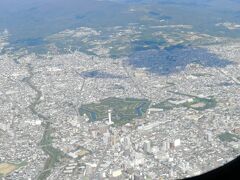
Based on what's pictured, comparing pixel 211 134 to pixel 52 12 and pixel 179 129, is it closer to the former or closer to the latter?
pixel 179 129

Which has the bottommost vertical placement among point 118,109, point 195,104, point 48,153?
point 195,104

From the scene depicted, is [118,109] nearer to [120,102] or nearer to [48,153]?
[120,102]

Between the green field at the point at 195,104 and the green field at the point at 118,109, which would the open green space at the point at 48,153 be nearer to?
the green field at the point at 118,109

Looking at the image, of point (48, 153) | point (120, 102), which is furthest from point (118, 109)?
point (48, 153)

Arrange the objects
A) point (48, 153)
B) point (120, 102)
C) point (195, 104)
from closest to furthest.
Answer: point (48, 153) < point (195, 104) < point (120, 102)

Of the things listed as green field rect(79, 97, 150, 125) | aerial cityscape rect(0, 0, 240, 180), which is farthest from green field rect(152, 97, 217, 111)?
green field rect(79, 97, 150, 125)

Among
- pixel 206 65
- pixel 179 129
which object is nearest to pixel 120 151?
pixel 179 129

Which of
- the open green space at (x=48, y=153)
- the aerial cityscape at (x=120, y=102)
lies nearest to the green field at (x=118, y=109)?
the aerial cityscape at (x=120, y=102)
